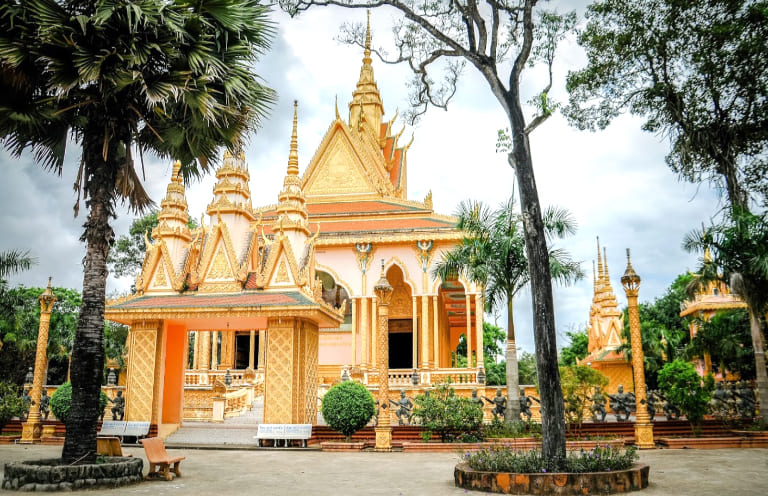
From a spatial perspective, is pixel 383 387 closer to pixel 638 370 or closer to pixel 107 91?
pixel 638 370

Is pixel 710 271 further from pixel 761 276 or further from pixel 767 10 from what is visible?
pixel 767 10

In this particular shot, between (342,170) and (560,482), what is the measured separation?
2580cm

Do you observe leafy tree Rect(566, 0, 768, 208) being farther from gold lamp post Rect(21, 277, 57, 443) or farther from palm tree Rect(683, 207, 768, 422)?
gold lamp post Rect(21, 277, 57, 443)

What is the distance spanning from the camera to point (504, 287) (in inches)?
631

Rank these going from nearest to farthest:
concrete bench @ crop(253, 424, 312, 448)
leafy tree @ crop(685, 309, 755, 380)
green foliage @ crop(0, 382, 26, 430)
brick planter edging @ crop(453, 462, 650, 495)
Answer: brick planter edging @ crop(453, 462, 650, 495), concrete bench @ crop(253, 424, 312, 448), green foliage @ crop(0, 382, 26, 430), leafy tree @ crop(685, 309, 755, 380)

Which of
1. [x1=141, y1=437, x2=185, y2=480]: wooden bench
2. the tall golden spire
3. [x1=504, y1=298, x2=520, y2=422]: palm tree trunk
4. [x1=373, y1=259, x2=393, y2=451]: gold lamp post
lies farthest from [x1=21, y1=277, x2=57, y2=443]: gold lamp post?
the tall golden spire

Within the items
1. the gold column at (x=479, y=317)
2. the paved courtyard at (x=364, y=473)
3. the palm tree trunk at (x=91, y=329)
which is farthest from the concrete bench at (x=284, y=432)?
the gold column at (x=479, y=317)

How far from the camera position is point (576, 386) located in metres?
14.1

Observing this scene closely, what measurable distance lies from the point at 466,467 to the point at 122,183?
23.3 feet

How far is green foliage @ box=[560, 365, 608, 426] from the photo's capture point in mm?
14078

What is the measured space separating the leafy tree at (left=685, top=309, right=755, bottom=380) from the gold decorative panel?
18.0 m

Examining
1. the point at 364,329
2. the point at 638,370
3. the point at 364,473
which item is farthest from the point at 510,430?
the point at 364,329

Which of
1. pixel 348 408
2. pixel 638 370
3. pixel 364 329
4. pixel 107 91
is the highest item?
pixel 107 91

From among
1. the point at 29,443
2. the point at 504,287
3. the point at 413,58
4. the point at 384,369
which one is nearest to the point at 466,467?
the point at 384,369
